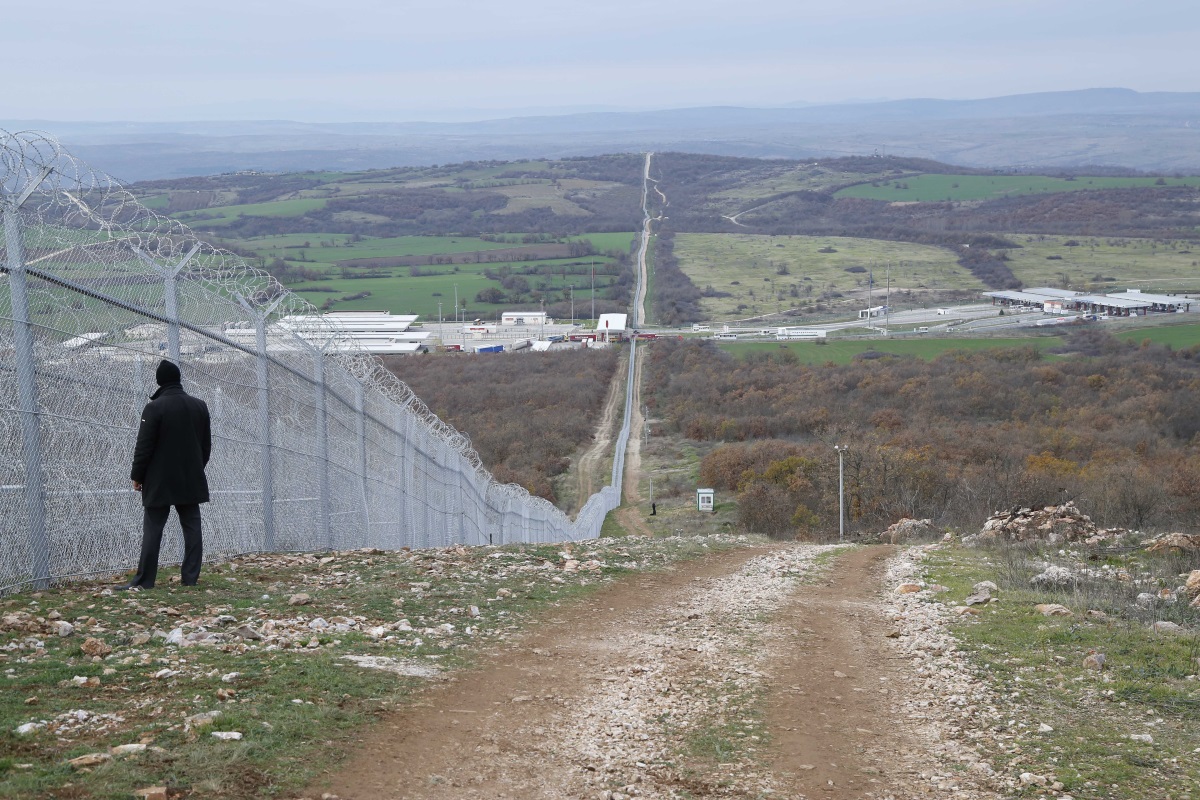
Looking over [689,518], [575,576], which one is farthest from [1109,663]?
[689,518]

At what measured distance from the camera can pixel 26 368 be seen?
262 inches

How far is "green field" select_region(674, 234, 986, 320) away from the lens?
11269cm

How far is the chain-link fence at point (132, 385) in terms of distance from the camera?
671 cm

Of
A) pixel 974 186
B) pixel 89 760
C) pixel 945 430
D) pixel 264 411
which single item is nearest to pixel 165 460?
pixel 264 411

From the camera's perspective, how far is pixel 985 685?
23.3 ft

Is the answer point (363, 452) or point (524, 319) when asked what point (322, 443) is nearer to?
point (363, 452)

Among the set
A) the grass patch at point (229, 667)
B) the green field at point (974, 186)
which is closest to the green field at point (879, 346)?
the grass patch at point (229, 667)

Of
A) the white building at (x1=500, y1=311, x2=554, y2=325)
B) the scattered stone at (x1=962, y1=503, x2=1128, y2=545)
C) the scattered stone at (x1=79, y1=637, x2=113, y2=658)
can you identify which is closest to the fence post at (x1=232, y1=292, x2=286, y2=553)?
the scattered stone at (x1=79, y1=637, x2=113, y2=658)

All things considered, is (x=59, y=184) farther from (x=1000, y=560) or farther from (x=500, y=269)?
(x=500, y=269)

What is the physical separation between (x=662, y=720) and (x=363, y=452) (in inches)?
309

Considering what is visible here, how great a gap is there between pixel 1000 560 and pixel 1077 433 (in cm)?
3220

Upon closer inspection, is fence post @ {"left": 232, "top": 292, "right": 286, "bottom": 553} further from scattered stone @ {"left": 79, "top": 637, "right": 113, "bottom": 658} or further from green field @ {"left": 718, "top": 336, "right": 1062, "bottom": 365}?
green field @ {"left": 718, "top": 336, "right": 1062, "bottom": 365}

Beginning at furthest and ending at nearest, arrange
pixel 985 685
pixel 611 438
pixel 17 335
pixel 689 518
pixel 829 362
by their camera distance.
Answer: pixel 829 362 → pixel 611 438 → pixel 689 518 → pixel 985 685 → pixel 17 335

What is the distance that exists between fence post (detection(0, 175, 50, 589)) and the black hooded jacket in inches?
29.0
